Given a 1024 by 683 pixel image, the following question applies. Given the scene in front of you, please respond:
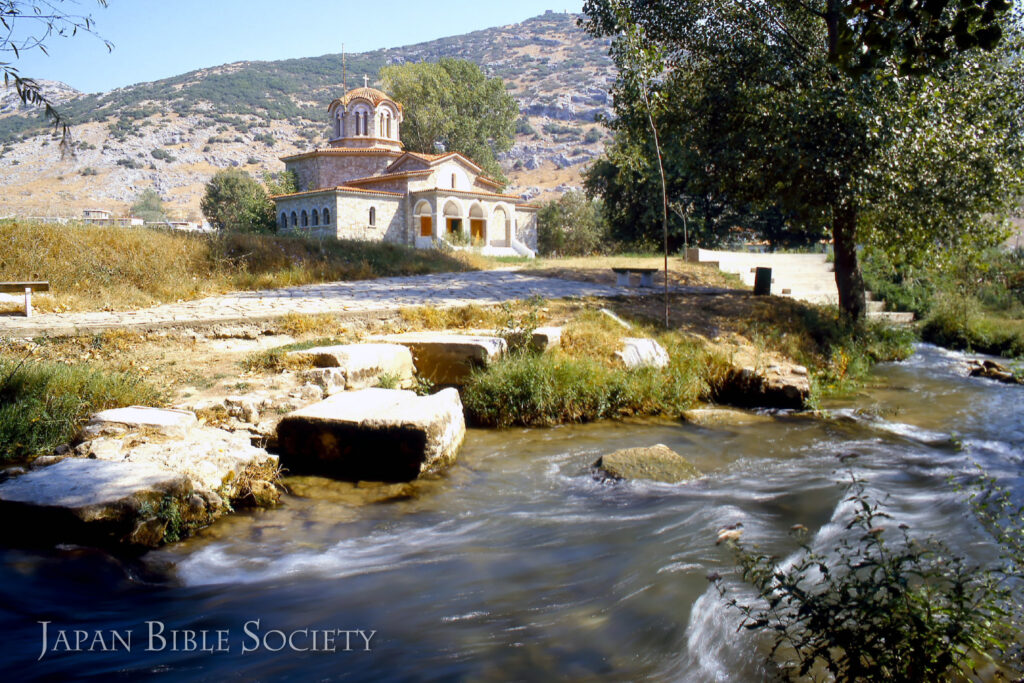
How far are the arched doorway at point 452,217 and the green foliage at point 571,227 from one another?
535cm

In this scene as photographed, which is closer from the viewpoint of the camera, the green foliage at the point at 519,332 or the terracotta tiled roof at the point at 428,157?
the green foliage at the point at 519,332

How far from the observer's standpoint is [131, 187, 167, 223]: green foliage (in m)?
49.6

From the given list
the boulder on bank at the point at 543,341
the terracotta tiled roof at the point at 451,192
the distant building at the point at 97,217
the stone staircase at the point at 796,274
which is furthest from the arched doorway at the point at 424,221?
the boulder on bank at the point at 543,341

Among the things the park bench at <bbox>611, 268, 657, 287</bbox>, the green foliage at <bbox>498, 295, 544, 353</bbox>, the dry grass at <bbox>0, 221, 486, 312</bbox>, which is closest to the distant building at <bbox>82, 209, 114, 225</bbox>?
the dry grass at <bbox>0, 221, 486, 312</bbox>

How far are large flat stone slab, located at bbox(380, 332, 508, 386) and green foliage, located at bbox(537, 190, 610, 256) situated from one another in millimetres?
28263

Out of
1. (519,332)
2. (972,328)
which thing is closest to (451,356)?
(519,332)

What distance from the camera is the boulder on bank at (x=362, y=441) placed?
5.25m

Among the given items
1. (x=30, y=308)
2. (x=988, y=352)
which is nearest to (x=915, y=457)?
(x=988, y=352)

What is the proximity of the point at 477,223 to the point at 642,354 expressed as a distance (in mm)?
28716

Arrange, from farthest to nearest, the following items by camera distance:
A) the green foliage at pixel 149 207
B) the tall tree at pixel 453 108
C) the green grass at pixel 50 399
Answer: the green foliage at pixel 149 207 → the tall tree at pixel 453 108 → the green grass at pixel 50 399

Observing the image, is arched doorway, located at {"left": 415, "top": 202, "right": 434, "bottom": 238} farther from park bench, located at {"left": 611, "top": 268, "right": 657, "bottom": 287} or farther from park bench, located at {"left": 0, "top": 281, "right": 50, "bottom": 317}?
park bench, located at {"left": 0, "top": 281, "right": 50, "bottom": 317}

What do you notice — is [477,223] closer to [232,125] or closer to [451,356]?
[451,356]

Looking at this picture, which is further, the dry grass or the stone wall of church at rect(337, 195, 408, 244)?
the stone wall of church at rect(337, 195, 408, 244)

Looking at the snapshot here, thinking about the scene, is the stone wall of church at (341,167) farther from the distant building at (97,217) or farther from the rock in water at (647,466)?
the rock in water at (647,466)
